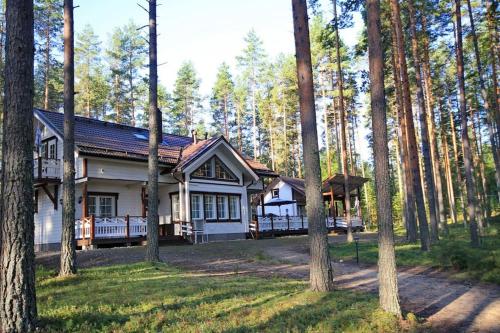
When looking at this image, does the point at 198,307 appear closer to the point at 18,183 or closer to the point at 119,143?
the point at 18,183

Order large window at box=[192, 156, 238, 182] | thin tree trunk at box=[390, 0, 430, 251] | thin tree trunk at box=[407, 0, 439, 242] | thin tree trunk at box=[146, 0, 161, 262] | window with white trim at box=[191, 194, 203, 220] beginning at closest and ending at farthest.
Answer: thin tree trunk at box=[146, 0, 161, 262], thin tree trunk at box=[390, 0, 430, 251], thin tree trunk at box=[407, 0, 439, 242], window with white trim at box=[191, 194, 203, 220], large window at box=[192, 156, 238, 182]

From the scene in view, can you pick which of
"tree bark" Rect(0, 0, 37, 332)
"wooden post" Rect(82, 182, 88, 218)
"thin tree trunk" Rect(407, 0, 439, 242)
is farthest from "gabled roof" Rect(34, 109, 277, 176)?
"tree bark" Rect(0, 0, 37, 332)

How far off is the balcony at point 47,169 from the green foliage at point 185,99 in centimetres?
2683

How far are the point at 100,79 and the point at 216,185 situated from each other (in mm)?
20281

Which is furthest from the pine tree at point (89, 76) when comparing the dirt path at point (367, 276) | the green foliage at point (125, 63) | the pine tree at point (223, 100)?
the dirt path at point (367, 276)

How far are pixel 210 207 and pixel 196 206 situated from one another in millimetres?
984

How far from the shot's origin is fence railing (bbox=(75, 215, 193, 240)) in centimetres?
1748

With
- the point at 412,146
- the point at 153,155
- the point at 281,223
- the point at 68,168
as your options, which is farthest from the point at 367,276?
the point at 281,223

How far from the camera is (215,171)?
23344mm

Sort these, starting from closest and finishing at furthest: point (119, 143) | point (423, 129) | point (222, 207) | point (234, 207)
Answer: point (423, 129) → point (119, 143) → point (222, 207) → point (234, 207)

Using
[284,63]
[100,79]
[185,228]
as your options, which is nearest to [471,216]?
[185,228]

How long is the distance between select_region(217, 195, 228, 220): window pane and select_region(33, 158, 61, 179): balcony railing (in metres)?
8.39

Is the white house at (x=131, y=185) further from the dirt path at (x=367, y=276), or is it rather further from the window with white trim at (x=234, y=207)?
the dirt path at (x=367, y=276)

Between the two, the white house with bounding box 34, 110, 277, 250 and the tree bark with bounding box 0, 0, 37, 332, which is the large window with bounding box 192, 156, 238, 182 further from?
the tree bark with bounding box 0, 0, 37, 332
